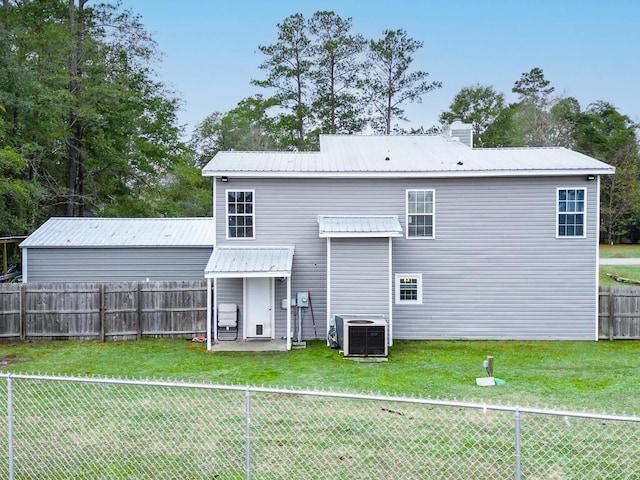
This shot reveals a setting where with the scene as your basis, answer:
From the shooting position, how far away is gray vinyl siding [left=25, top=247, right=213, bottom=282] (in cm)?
1652

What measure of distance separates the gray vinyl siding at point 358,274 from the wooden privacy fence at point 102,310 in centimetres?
369

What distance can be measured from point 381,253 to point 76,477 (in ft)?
Answer: 28.9

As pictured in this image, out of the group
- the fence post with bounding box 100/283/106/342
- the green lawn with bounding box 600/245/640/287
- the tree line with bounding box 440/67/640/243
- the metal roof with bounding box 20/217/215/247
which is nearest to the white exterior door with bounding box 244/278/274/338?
the fence post with bounding box 100/283/106/342

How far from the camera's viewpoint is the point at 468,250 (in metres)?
13.6

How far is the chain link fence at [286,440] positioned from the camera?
214 inches

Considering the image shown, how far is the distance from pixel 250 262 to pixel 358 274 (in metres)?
2.74

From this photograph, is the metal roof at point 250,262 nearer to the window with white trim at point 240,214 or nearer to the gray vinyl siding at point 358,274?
the window with white trim at point 240,214

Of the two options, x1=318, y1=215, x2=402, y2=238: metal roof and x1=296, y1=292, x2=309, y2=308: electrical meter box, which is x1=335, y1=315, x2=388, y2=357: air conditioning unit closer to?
x1=296, y1=292, x2=309, y2=308: electrical meter box

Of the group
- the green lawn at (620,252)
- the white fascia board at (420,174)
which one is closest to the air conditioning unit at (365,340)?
the white fascia board at (420,174)

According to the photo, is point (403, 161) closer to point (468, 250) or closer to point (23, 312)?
point (468, 250)

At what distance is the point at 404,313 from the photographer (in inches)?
536

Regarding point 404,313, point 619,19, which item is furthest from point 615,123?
point 404,313

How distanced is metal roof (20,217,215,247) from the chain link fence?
8994 millimetres

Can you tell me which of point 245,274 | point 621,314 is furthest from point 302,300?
point 621,314
